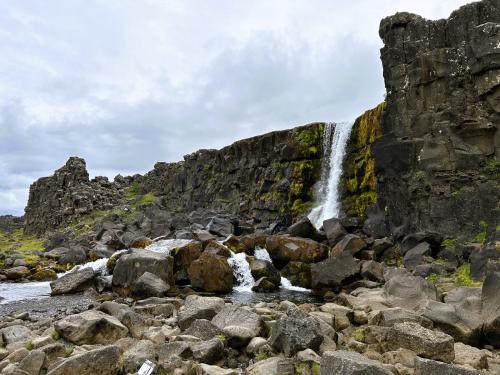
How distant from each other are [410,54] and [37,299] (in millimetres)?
25373

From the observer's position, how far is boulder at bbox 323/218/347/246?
27905 millimetres

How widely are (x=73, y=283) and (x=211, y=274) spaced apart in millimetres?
7540

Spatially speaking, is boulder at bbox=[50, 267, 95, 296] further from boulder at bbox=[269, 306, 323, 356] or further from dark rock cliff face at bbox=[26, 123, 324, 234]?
dark rock cliff face at bbox=[26, 123, 324, 234]

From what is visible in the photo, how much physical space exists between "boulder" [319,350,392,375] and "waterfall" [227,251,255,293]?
50.2 feet

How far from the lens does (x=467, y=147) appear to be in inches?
979

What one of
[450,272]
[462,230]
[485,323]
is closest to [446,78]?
[462,230]

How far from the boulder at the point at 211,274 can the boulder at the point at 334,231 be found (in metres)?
7.90

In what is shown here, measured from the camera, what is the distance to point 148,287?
67.4 ft

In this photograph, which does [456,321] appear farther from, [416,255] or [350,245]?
[350,245]

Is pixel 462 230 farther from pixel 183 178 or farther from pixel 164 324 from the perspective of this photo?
→ pixel 183 178

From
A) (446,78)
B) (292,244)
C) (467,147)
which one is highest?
(446,78)

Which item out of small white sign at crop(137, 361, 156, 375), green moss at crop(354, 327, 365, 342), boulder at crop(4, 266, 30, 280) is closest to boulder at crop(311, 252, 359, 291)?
green moss at crop(354, 327, 365, 342)

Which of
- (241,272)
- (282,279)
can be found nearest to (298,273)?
(282,279)

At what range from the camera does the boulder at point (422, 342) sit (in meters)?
9.62
